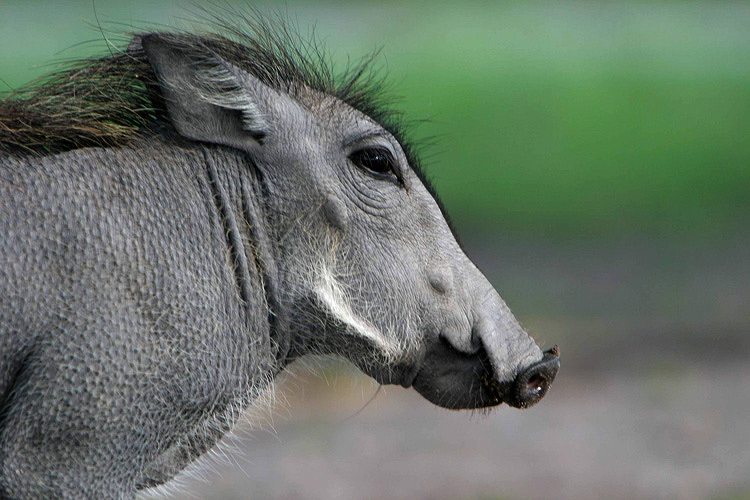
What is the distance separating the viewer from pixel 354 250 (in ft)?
9.31

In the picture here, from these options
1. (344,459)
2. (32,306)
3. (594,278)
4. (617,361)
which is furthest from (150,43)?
(594,278)

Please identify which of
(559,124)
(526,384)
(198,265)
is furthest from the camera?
(559,124)

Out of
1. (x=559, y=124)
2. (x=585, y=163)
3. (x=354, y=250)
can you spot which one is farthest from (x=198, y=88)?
(x=585, y=163)

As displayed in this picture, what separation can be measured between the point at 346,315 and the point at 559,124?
21.0 feet

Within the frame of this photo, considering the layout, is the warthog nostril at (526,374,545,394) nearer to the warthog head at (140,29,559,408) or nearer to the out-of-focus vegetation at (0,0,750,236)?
the warthog head at (140,29,559,408)

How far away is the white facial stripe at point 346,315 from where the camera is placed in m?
2.79

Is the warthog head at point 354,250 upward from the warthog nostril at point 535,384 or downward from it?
upward

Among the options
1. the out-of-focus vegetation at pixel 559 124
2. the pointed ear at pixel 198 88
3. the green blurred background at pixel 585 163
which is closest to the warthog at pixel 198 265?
the pointed ear at pixel 198 88

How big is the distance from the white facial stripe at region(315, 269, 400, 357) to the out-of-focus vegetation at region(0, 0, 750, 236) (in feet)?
18.9

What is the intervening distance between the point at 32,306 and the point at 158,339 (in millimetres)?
317

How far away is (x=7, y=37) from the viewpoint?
808 centimetres

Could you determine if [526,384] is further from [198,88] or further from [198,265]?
[198,88]

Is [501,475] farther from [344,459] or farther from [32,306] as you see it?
[32,306]

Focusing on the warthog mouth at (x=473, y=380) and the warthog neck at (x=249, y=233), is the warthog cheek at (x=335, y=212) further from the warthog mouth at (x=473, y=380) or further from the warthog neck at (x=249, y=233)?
the warthog mouth at (x=473, y=380)
